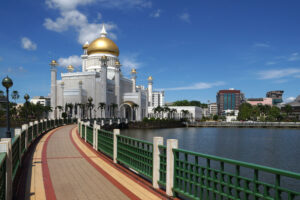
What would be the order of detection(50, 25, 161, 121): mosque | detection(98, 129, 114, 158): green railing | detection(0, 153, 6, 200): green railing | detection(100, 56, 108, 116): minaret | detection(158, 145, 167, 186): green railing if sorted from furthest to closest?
detection(100, 56, 108, 116): minaret → detection(50, 25, 161, 121): mosque → detection(98, 129, 114, 158): green railing → detection(158, 145, 167, 186): green railing → detection(0, 153, 6, 200): green railing

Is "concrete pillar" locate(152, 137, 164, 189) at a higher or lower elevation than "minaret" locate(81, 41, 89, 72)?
lower

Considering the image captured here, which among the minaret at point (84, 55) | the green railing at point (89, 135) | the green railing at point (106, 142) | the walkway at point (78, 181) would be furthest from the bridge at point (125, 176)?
the minaret at point (84, 55)

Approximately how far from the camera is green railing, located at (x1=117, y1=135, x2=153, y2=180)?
877cm

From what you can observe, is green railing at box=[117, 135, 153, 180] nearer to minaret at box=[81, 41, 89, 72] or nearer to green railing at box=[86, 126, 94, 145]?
green railing at box=[86, 126, 94, 145]

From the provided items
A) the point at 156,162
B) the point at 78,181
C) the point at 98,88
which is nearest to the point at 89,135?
the point at 78,181

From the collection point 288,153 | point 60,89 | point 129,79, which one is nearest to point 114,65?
point 129,79

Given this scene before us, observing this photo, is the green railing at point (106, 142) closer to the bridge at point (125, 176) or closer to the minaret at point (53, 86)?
the bridge at point (125, 176)

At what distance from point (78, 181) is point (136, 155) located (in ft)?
7.02

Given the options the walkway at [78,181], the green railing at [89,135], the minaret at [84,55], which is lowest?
the walkway at [78,181]

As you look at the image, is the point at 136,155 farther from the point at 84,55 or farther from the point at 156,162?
the point at 84,55

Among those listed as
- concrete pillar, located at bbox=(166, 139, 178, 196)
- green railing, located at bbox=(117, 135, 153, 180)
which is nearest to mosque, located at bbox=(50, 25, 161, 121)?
green railing, located at bbox=(117, 135, 153, 180)

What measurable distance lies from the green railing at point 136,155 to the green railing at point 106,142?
1.16 m

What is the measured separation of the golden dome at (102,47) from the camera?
3410 inches

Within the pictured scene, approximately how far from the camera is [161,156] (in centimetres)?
798
